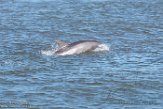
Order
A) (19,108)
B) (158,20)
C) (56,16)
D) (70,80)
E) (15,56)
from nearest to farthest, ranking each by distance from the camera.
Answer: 1. (19,108)
2. (70,80)
3. (15,56)
4. (158,20)
5. (56,16)

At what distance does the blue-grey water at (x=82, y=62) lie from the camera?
23266 millimetres

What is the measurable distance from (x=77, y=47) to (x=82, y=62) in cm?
247

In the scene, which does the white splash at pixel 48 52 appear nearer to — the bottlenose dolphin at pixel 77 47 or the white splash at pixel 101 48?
the bottlenose dolphin at pixel 77 47

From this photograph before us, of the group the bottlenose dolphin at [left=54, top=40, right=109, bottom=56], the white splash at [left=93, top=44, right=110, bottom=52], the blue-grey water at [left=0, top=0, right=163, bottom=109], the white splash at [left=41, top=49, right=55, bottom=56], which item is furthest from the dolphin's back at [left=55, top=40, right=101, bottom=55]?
the blue-grey water at [left=0, top=0, right=163, bottom=109]

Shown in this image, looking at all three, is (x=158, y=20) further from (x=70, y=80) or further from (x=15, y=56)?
(x=70, y=80)

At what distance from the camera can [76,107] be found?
22.1 meters

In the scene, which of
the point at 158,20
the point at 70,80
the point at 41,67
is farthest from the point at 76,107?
the point at 158,20

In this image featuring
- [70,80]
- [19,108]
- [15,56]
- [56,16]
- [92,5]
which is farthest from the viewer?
[92,5]

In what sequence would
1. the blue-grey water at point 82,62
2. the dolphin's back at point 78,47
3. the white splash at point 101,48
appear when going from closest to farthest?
the blue-grey water at point 82,62 < the dolphin's back at point 78,47 < the white splash at point 101,48

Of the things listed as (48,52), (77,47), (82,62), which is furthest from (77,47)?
(82,62)

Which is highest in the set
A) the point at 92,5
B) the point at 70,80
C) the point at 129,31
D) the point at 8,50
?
the point at 70,80

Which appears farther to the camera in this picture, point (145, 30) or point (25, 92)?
point (145, 30)

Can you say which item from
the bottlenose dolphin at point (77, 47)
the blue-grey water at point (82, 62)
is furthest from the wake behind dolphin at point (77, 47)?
the blue-grey water at point (82, 62)

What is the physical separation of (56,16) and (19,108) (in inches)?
1031
